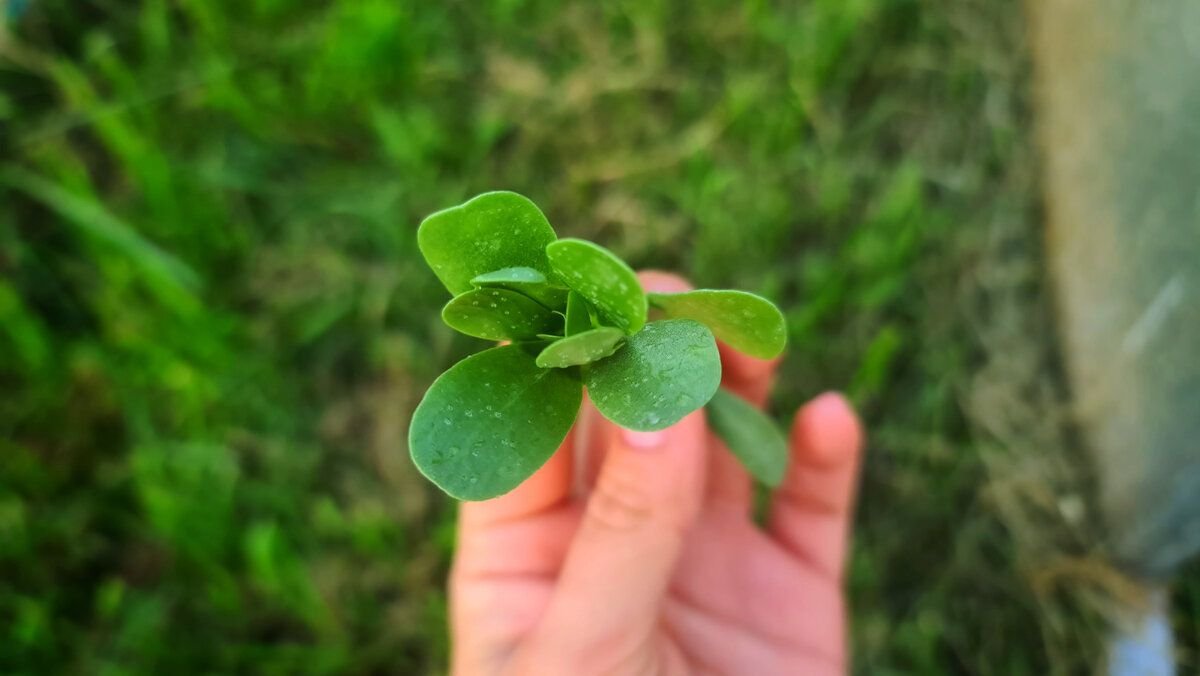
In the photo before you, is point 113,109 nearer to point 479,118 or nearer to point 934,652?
point 479,118

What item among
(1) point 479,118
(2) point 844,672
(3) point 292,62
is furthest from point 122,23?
(2) point 844,672

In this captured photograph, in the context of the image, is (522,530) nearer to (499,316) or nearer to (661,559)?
(661,559)

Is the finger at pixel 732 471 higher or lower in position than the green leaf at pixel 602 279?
lower

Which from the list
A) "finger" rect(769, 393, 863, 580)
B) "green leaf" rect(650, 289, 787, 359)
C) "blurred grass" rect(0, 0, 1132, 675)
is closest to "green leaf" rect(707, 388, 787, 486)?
"green leaf" rect(650, 289, 787, 359)

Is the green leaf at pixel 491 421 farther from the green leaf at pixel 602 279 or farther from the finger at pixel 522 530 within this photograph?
the finger at pixel 522 530

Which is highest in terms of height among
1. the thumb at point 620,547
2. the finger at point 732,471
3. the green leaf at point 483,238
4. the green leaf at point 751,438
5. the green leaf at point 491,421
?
the green leaf at point 483,238

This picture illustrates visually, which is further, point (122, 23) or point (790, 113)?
point (122, 23)

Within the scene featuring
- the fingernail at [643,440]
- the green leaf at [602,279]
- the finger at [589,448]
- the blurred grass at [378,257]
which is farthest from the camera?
the blurred grass at [378,257]

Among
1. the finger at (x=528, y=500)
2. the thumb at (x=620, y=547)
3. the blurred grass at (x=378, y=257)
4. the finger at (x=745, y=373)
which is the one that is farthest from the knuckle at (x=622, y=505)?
the blurred grass at (x=378, y=257)
